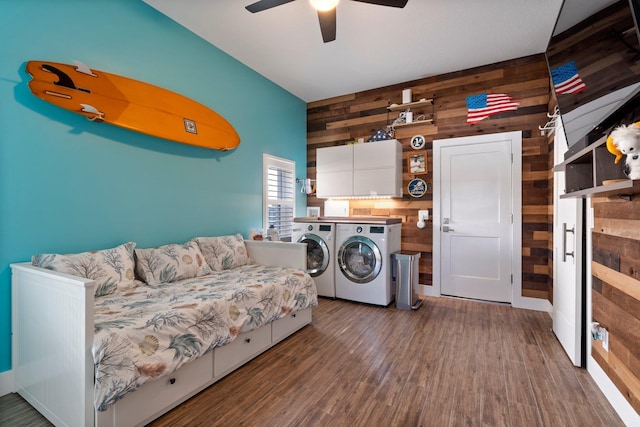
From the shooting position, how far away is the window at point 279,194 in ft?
13.1

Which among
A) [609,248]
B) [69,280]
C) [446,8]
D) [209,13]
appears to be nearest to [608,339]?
[609,248]

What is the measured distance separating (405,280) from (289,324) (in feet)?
4.94

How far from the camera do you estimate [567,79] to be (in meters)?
1.90

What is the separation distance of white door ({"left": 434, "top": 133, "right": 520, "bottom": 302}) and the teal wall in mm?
2634

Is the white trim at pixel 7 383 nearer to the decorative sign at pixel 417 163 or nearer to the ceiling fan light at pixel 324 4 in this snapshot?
the ceiling fan light at pixel 324 4

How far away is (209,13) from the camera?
2.70m

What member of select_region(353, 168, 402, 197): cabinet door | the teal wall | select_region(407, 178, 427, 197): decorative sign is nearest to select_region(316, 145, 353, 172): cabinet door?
select_region(353, 168, 402, 197): cabinet door

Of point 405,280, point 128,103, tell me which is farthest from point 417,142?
point 128,103

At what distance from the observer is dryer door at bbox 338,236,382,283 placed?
349 centimetres

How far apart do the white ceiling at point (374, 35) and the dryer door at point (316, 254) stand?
222 centimetres

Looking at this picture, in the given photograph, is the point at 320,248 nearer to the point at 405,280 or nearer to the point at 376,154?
the point at 405,280

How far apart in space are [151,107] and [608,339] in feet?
12.1

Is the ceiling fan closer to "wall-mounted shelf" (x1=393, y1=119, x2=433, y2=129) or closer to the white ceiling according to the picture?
the white ceiling

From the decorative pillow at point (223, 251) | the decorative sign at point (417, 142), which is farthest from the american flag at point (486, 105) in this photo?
the decorative pillow at point (223, 251)
